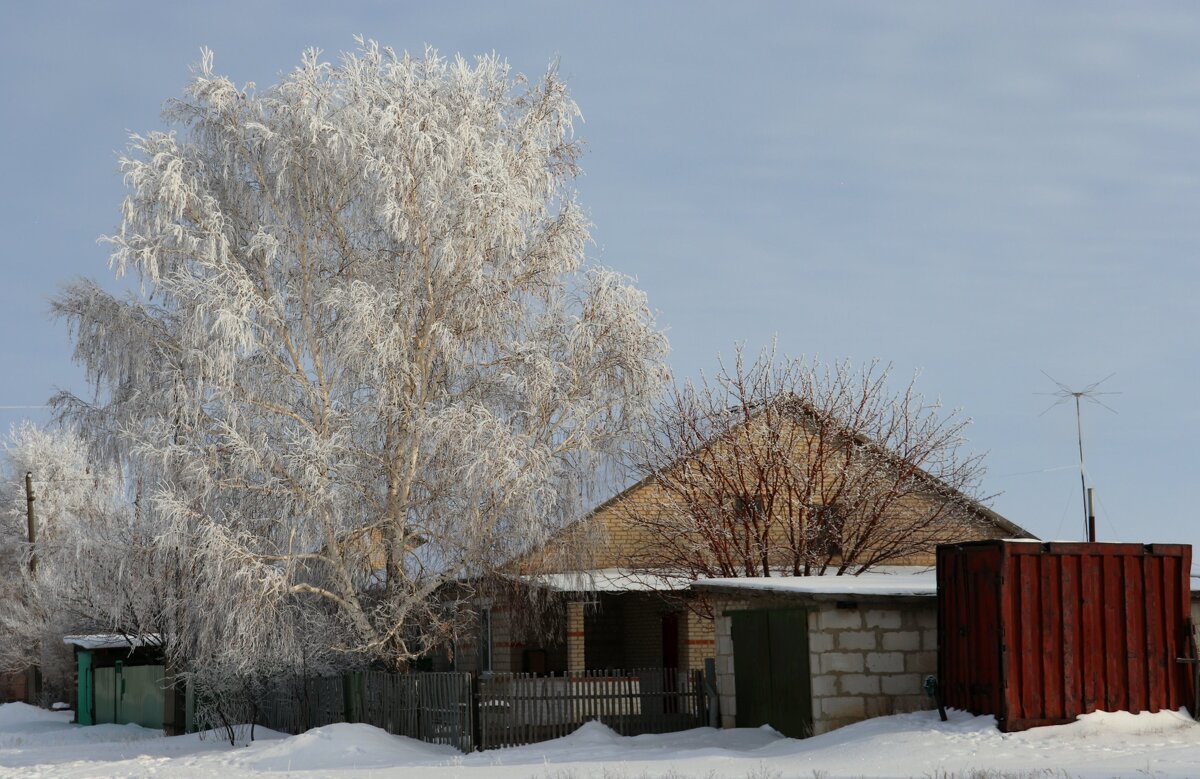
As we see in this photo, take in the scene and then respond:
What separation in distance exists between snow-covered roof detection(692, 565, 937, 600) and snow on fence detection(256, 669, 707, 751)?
3022 mm

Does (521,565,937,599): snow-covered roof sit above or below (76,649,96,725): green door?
above

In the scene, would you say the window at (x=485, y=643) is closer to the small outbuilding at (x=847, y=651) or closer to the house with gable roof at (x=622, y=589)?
the house with gable roof at (x=622, y=589)

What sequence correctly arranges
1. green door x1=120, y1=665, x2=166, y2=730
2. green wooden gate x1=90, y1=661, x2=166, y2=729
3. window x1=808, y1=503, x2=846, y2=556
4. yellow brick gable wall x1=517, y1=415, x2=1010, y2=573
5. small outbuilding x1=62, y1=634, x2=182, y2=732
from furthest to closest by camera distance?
green wooden gate x1=90, y1=661, x2=166, y2=729 < green door x1=120, y1=665, x2=166, y2=730 < small outbuilding x1=62, y1=634, x2=182, y2=732 < yellow brick gable wall x1=517, y1=415, x2=1010, y2=573 < window x1=808, y1=503, x2=846, y2=556

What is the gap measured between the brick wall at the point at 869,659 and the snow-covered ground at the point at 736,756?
0.56 m

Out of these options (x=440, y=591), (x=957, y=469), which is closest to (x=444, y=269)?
(x=440, y=591)

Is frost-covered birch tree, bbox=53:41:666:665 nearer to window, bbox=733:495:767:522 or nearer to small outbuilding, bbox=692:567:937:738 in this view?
window, bbox=733:495:767:522

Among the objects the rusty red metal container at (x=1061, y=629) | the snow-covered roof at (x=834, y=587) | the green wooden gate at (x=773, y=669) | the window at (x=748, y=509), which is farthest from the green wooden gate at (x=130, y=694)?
the rusty red metal container at (x=1061, y=629)

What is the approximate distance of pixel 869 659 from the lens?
63.4 ft

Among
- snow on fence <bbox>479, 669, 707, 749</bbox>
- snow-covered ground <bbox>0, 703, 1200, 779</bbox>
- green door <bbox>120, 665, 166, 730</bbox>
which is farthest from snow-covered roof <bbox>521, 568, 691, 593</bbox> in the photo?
green door <bbox>120, 665, 166, 730</bbox>

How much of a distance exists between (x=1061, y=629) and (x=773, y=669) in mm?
4414

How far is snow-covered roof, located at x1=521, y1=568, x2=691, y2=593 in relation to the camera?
26.4 meters

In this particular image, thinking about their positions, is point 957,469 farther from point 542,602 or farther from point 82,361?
point 82,361

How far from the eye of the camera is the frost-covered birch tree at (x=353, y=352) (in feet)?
80.6

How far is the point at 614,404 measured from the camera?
88.0ft
